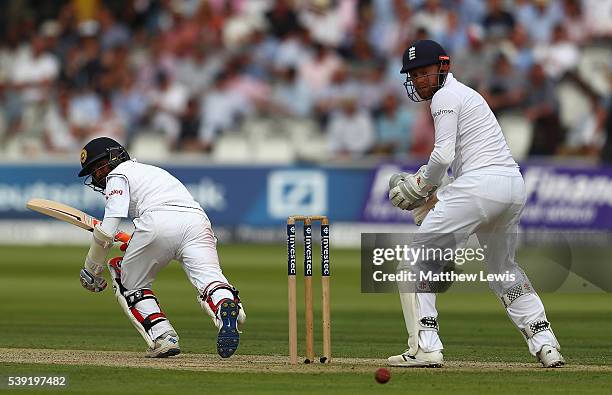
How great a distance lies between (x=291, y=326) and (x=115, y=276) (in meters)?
1.26

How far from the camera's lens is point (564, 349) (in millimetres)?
9633

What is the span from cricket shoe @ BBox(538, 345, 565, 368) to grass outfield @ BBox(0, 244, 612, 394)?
0.27 ft

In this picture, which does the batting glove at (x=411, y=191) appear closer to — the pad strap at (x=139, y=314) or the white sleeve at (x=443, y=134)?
the white sleeve at (x=443, y=134)

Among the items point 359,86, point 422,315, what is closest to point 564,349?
point 422,315

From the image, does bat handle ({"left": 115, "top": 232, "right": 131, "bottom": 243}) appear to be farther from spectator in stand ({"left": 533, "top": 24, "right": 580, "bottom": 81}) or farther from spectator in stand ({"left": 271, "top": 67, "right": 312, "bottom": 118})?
spectator in stand ({"left": 271, "top": 67, "right": 312, "bottom": 118})

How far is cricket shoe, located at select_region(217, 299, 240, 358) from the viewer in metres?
8.20

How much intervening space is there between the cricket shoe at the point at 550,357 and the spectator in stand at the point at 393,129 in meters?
11.9

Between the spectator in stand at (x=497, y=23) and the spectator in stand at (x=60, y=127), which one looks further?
the spectator in stand at (x=60, y=127)

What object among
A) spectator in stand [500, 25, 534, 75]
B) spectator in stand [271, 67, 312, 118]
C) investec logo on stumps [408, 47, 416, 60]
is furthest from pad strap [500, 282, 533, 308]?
Answer: spectator in stand [271, 67, 312, 118]

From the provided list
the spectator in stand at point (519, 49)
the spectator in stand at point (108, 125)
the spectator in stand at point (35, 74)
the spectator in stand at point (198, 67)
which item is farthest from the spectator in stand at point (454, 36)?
the spectator in stand at point (35, 74)

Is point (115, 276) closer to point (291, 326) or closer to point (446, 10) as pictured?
point (291, 326)

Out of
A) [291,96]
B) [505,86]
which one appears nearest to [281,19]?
[291,96]

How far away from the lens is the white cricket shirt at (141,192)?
8.49 metres

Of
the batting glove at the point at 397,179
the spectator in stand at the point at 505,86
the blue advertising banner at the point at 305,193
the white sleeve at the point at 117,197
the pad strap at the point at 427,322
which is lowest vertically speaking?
the blue advertising banner at the point at 305,193
